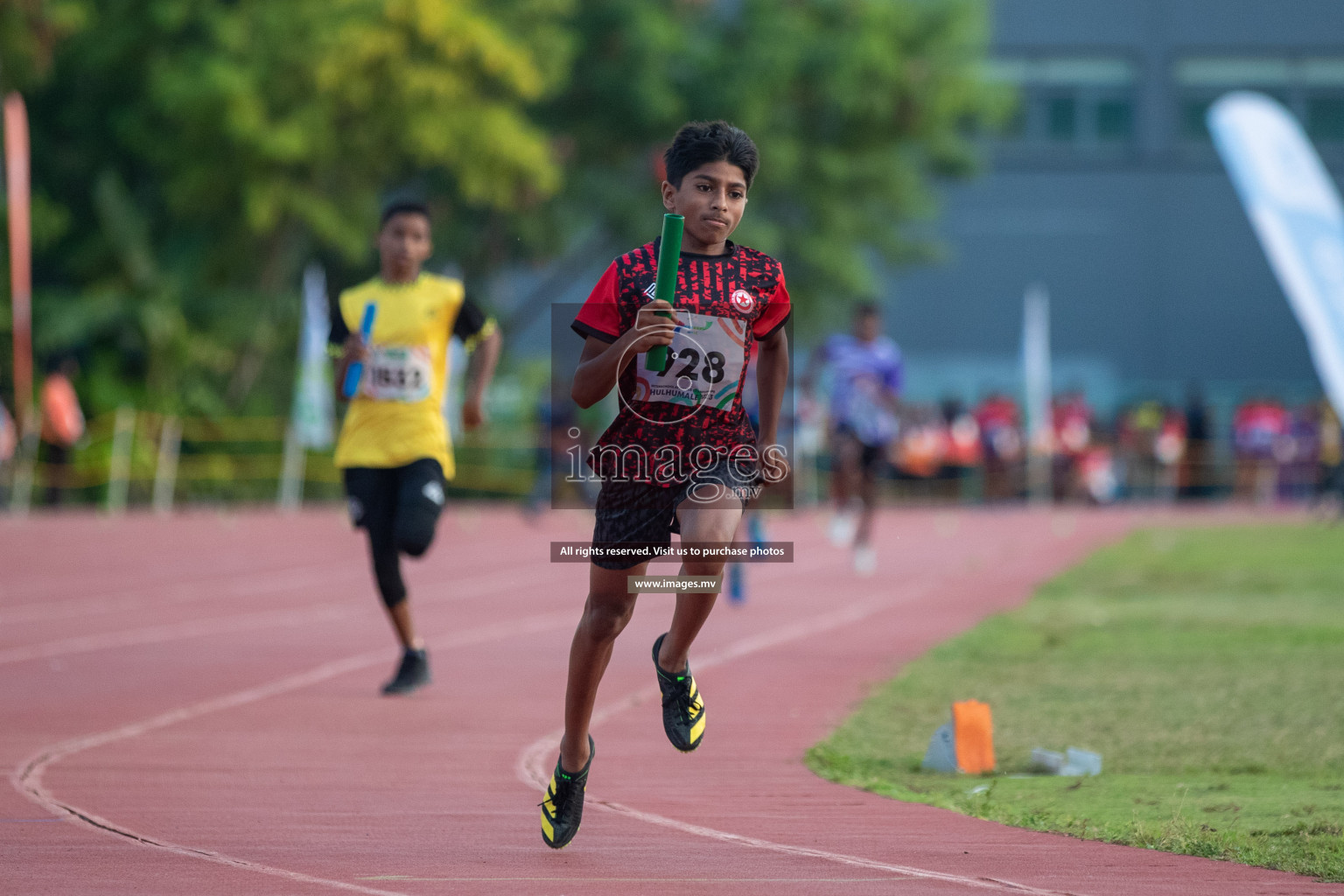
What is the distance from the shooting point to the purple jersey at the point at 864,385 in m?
15.2

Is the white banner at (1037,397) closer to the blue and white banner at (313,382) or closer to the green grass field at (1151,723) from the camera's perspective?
the blue and white banner at (313,382)

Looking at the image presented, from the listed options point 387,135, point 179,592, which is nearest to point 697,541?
point 179,592

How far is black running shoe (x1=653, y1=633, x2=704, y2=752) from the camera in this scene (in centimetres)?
511

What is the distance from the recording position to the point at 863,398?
50.0 feet

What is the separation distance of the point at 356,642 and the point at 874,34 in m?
22.3

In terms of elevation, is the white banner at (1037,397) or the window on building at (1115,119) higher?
the window on building at (1115,119)

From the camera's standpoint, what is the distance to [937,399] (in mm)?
41875

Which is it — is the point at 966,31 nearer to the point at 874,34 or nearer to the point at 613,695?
the point at 874,34

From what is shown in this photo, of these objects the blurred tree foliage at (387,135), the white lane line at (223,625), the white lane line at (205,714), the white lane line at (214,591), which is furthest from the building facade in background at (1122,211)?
the white lane line at (205,714)

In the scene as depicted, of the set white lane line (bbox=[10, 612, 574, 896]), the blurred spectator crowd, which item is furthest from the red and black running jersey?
the blurred spectator crowd

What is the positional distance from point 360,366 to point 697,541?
146 inches

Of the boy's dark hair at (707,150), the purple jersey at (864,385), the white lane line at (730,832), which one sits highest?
the purple jersey at (864,385)

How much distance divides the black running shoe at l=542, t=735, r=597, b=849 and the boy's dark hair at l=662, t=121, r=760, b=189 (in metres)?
1.48

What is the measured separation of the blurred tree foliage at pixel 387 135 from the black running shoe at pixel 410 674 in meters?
17.3
